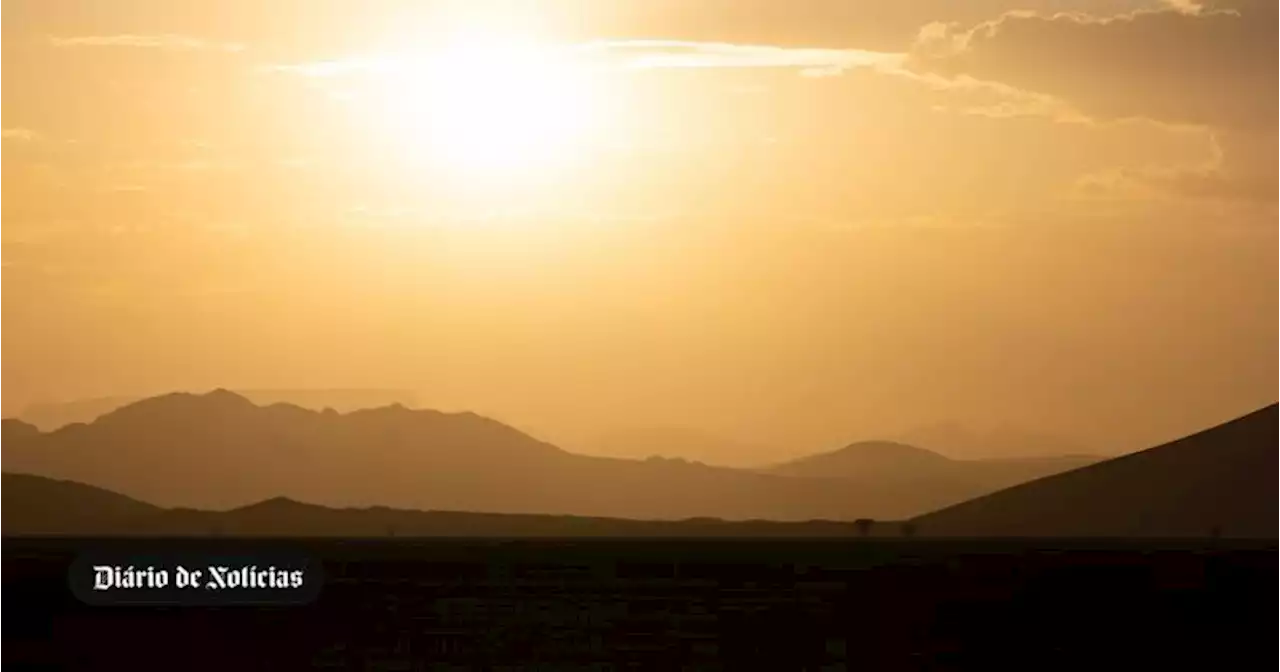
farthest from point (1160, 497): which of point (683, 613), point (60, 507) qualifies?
point (60, 507)

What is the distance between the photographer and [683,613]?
23.5 ft

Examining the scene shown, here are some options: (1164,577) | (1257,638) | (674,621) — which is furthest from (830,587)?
(1257,638)

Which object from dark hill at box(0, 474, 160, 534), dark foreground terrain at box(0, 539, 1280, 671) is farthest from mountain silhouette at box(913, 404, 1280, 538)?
dark hill at box(0, 474, 160, 534)

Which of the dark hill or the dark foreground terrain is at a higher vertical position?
the dark hill

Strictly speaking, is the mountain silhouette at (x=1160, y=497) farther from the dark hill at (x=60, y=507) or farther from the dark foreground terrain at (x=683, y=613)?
the dark hill at (x=60, y=507)

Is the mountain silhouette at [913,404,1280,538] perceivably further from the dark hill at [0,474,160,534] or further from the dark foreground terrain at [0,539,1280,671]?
the dark hill at [0,474,160,534]

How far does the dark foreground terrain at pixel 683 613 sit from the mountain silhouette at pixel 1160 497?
82 centimetres

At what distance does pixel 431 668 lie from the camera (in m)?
7.21

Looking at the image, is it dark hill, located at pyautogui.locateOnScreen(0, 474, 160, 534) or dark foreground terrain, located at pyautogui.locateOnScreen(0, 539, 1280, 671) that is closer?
dark foreground terrain, located at pyautogui.locateOnScreen(0, 539, 1280, 671)

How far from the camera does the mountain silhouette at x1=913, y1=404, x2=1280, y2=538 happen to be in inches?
320

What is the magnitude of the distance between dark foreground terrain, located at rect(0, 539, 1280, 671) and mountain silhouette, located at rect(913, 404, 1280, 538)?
2.68 ft

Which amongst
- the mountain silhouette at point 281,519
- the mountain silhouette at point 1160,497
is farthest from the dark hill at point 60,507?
the mountain silhouette at point 1160,497

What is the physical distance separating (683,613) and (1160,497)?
10.1ft

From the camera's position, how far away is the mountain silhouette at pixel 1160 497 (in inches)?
320
